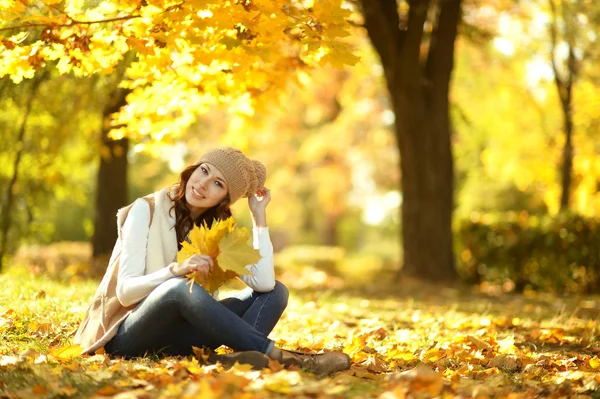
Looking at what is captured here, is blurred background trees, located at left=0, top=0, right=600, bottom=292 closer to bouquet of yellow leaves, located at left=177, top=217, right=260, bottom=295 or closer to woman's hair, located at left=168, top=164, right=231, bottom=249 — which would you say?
woman's hair, located at left=168, top=164, right=231, bottom=249

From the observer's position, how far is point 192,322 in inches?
137

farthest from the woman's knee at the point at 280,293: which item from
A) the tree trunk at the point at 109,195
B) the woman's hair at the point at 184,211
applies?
the tree trunk at the point at 109,195

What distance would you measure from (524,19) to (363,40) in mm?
4010

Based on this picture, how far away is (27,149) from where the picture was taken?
999cm

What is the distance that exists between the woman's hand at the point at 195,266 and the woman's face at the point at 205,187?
47 centimetres

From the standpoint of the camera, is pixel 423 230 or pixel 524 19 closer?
pixel 423 230

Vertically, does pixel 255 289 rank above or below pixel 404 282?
above

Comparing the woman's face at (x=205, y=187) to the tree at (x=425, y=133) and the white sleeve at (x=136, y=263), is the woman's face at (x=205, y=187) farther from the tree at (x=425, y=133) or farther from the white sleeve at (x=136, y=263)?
the tree at (x=425, y=133)

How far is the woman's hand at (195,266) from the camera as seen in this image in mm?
3451

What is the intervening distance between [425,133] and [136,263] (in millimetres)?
7143

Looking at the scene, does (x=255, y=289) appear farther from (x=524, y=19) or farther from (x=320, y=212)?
(x=320, y=212)

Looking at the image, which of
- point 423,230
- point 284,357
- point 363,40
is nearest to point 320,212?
point 363,40

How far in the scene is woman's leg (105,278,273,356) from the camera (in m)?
3.42

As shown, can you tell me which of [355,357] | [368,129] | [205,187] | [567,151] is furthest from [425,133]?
[368,129]
